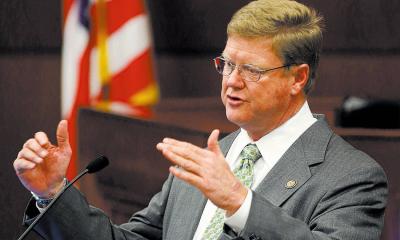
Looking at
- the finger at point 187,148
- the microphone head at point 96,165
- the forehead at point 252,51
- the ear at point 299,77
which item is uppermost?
the forehead at point 252,51

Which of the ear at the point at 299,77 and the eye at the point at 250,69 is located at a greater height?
the eye at the point at 250,69

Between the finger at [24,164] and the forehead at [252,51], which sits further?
the forehead at [252,51]

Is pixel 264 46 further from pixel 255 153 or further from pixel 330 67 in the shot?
pixel 330 67

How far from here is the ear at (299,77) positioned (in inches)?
101

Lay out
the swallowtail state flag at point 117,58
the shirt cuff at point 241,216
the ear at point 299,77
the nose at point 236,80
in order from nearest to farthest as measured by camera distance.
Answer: the shirt cuff at point 241,216 → the nose at point 236,80 → the ear at point 299,77 → the swallowtail state flag at point 117,58

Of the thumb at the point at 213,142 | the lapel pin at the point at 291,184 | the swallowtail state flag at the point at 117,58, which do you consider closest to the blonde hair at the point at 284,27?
the lapel pin at the point at 291,184

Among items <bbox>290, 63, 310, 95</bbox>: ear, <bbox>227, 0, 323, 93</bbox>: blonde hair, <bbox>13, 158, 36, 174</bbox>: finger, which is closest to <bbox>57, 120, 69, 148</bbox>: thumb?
<bbox>13, 158, 36, 174</bbox>: finger

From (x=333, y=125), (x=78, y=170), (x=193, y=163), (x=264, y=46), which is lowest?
(x=78, y=170)

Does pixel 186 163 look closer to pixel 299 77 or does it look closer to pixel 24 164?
pixel 24 164

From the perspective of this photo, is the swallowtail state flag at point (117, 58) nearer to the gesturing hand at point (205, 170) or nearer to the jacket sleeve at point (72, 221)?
the jacket sleeve at point (72, 221)

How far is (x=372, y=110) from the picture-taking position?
11.7 feet

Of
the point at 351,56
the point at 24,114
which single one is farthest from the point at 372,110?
the point at 24,114

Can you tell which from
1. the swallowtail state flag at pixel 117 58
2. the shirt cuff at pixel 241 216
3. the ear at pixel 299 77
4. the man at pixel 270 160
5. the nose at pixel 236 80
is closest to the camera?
the shirt cuff at pixel 241 216

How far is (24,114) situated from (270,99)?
6.29 feet
